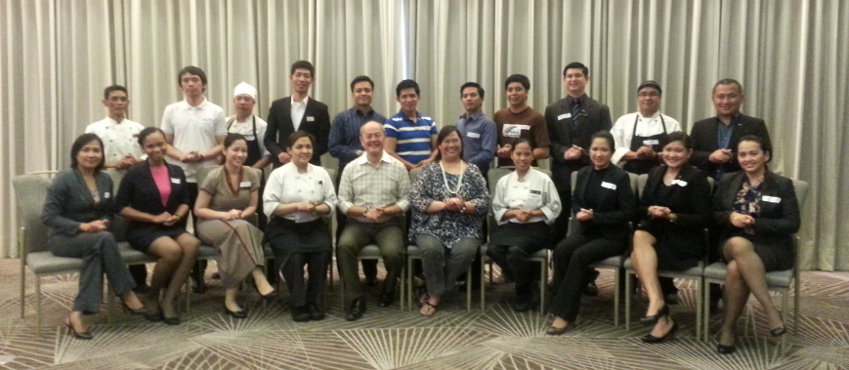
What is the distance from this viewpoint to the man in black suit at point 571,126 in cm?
473

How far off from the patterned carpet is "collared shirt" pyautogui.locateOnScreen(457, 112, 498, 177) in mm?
970

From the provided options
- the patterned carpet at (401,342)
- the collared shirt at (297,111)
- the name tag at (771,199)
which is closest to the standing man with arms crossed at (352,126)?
the collared shirt at (297,111)

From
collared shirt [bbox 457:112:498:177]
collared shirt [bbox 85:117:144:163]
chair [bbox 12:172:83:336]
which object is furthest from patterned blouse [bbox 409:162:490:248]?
chair [bbox 12:172:83:336]

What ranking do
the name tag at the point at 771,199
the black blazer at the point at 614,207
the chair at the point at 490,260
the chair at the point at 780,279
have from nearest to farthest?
the chair at the point at 780,279 → the name tag at the point at 771,199 → the black blazer at the point at 614,207 → the chair at the point at 490,260

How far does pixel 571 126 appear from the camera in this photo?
4.75 metres

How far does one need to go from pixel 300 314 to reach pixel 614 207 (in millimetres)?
1984

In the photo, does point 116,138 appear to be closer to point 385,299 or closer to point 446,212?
point 385,299

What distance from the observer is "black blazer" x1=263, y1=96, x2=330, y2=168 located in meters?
Answer: 4.88

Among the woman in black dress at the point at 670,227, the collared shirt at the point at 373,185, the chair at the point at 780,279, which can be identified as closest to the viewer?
the chair at the point at 780,279

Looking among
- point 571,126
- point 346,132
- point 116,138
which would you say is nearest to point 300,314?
point 346,132

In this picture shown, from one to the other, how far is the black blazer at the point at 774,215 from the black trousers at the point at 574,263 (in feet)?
2.01

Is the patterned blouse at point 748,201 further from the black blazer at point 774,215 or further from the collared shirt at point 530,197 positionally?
the collared shirt at point 530,197

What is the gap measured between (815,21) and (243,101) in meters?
4.46

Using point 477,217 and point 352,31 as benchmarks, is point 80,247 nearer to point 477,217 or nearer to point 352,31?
point 477,217
